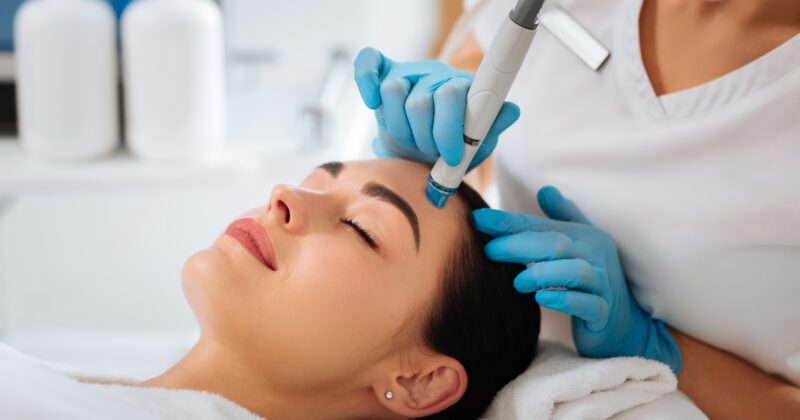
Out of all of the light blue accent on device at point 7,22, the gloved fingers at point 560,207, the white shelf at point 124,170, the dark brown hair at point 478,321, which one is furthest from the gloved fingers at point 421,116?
the light blue accent on device at point 7,22

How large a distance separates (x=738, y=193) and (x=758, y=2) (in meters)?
0.31

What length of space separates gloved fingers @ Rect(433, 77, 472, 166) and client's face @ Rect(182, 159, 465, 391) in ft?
0.40

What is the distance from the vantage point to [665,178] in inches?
39.9

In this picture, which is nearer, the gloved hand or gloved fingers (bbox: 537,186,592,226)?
the gloved hand

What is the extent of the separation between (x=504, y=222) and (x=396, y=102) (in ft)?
0.81

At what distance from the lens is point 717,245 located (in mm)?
945

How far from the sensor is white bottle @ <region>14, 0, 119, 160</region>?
1.67m

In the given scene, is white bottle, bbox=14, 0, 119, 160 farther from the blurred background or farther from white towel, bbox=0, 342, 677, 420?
white towel, bbox=0, 342, 677, 420

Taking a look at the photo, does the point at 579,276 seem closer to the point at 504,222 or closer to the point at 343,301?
the point at 504,222

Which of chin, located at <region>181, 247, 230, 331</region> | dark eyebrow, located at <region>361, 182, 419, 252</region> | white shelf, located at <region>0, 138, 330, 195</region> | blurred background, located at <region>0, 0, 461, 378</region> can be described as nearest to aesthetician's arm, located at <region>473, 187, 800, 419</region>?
dark eyebrow, located at <region>361, 182, 419, 252</region>

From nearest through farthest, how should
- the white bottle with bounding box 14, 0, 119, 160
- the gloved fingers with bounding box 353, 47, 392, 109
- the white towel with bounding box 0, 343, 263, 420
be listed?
the white towel with bounding box 0, 343, 263, 420
the gloved fingers with bounding box 353, 47, 392, 109
the white bottle with bounding box 14, 0, 119, 160

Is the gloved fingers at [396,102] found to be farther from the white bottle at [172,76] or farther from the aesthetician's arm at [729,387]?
the white bottle at [172,76]

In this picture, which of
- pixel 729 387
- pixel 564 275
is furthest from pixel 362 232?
pixel 729 387

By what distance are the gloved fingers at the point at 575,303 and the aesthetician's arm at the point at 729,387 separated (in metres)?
0.25
